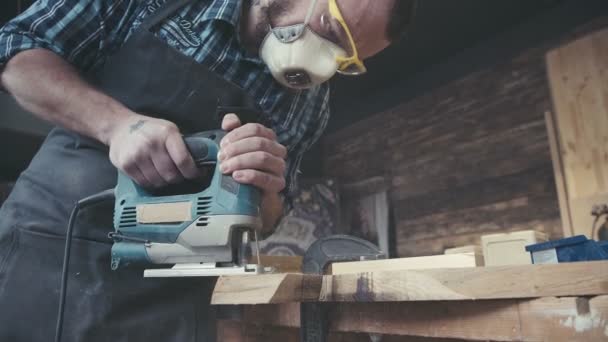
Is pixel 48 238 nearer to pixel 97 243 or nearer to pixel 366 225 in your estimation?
pixel 97 243

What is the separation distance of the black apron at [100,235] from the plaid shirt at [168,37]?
4 cm

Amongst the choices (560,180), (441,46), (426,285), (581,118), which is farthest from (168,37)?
(441,46)

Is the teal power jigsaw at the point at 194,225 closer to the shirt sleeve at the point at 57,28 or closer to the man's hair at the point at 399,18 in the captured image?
the shirt sleeve at the point at 57,28

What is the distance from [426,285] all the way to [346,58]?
0.70 metres

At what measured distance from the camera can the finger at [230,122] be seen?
0.93 metres

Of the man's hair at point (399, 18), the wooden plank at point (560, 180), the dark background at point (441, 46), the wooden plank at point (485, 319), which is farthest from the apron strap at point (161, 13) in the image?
the dark background at point (441, 46)

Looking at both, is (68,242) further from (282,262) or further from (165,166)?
(282,262)

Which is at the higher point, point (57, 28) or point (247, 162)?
point (57, 28)

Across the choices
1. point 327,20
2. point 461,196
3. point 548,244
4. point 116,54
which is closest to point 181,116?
point 116,54

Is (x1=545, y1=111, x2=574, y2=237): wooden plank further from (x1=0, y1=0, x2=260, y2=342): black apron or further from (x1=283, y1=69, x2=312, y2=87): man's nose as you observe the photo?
(x1=0, y1=0, x2=260, y2=342): black apron

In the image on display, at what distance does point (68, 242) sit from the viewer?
37.3 inches

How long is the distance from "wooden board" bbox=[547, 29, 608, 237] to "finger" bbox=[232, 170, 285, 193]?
2.03 meters

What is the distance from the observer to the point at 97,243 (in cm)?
102

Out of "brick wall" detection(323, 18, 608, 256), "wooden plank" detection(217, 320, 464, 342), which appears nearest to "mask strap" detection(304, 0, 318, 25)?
"wooden plank" detection(217, 320, 464, 342)
